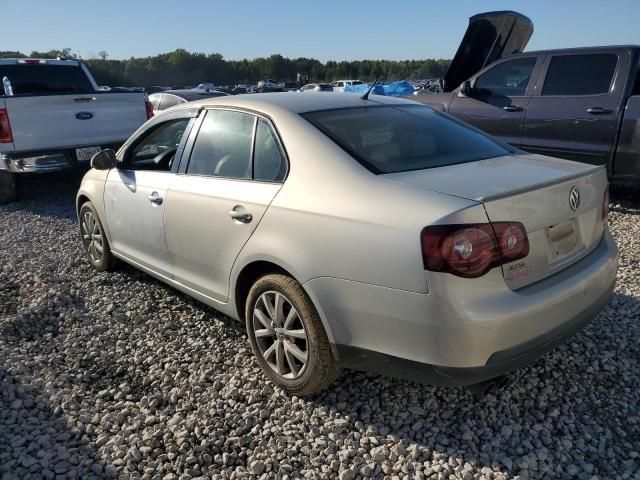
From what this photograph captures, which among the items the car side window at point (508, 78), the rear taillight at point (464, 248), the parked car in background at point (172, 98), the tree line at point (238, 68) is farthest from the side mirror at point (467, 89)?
the tree line at point (238, 68)

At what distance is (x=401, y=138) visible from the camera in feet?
9.66

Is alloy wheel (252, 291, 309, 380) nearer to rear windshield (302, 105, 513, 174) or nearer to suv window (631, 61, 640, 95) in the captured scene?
rear windshield (302, 105, 513, 174)

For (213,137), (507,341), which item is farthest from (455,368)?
(213,137)

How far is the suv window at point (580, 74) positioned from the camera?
236 inches

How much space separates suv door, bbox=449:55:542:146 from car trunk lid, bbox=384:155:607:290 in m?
4.16

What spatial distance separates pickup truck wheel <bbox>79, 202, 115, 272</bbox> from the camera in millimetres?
4629

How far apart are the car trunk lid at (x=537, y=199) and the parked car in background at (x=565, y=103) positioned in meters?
3.62

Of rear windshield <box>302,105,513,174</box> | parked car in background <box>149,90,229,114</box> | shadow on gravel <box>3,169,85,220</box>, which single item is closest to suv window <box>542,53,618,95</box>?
rear windshield <box>302,105,513,174</box>

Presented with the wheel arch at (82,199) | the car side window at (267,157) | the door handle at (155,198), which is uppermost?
the car side window at (267,157)

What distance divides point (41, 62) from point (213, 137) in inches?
265

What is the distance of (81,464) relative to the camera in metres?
2.44

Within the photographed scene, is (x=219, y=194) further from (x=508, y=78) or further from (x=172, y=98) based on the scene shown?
(x=172, y=98)

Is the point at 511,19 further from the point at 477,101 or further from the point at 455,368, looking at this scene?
the point at 455,368

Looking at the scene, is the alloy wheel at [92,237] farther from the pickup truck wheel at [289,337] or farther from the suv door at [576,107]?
the suv door at [576,107]
